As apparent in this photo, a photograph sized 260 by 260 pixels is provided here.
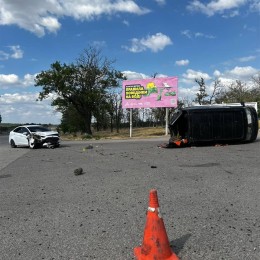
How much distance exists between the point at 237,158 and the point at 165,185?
599cm

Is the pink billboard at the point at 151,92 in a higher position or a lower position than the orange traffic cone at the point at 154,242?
higher

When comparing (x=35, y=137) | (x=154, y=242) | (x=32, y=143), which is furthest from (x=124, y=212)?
(x=32, y=143)

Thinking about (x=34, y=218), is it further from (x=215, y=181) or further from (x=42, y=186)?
(x=215, y=181)

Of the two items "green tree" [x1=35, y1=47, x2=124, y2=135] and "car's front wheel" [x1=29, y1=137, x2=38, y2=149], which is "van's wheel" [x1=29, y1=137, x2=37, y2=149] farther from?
"green tree" [x1=35, y1=47, x2=124, y2=135]

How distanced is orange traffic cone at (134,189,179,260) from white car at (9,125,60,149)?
64.5ft

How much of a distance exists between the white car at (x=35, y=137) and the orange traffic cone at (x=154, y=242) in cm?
1965

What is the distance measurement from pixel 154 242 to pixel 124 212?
7.27ft

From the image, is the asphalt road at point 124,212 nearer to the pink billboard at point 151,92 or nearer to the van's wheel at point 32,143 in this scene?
the van's wheel at point 32,143

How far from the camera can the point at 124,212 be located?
20.9 feet

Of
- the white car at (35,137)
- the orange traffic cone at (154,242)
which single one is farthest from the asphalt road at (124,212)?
the white car at (35,137)

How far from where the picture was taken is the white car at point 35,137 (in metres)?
23.3

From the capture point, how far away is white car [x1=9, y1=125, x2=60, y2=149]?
23266mm

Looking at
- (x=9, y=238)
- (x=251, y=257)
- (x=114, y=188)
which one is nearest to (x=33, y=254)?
(x=9, y=238)

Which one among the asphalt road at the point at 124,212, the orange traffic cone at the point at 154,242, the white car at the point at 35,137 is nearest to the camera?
the orange traffic cone at the point at 154,242
